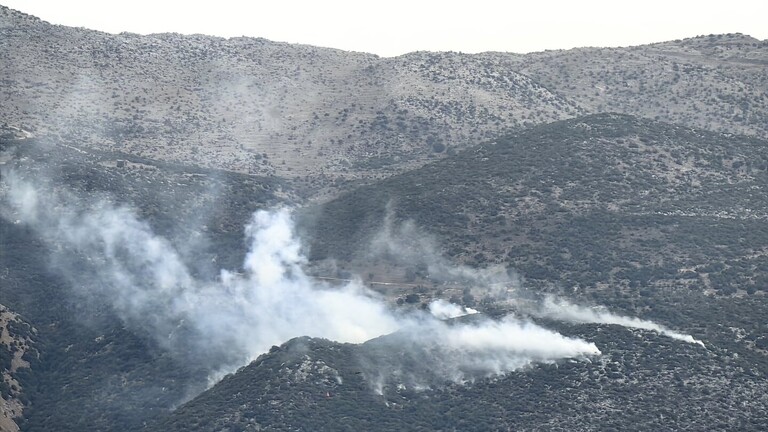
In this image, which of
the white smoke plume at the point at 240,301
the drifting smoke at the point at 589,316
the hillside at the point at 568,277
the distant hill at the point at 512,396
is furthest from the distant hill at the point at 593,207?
the distant hill at the point at 512,396

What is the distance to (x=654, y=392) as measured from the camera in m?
127

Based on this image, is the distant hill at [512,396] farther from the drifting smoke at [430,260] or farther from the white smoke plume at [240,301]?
the drifting smoke at [430,260]

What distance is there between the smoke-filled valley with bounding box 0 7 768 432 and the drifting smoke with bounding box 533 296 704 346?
289 millimetres

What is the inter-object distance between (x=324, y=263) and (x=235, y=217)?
16.3 meters

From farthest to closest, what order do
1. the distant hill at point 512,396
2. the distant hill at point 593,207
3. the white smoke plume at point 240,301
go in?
the distant hill at point 593,207 → the white smoke plume at point 240,301 → the distant hill at point 512,396

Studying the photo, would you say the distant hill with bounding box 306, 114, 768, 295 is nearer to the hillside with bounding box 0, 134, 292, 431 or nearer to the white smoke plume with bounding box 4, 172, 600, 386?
the white smoke plume with bounding box 4, 172, 600, 386

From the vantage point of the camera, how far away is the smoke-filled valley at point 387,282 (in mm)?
131125

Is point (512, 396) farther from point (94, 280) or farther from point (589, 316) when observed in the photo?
point (94, 280)

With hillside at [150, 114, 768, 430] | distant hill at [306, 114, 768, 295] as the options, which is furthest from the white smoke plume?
distant hill at [306, 114, 768, 295]

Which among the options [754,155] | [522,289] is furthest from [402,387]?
[754,155]

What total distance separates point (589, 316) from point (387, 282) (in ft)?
79.5

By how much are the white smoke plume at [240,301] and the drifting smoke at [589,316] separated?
512 centimetres

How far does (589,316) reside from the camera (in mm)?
146625

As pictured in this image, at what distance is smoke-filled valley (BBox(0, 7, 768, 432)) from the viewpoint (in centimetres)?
13112
